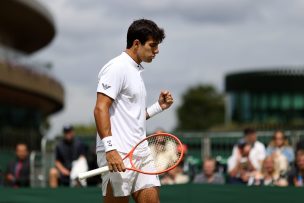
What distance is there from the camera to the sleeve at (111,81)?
6.02m

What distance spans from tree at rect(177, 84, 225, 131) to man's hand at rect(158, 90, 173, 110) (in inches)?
3098

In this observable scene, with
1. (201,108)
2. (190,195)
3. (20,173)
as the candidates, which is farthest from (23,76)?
(201,108)

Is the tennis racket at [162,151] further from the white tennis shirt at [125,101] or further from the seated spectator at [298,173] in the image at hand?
the seated spectator at [298,173]

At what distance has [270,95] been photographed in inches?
3095

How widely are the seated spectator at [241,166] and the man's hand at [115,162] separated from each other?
790cm

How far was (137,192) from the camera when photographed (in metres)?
6.27

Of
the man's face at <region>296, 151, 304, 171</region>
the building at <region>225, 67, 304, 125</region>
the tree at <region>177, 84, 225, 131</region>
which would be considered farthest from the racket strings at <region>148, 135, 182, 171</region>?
the tree at <region>177, 84, 225, 131</region>

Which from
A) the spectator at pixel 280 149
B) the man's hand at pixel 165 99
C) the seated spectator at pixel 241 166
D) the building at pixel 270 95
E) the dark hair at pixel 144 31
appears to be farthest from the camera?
the building at pixel 270 95

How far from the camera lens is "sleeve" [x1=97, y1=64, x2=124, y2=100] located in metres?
6.02

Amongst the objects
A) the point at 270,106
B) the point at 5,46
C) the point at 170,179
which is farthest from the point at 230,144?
the point at 270,106

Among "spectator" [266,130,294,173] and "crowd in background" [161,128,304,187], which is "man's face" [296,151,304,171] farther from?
"spectator" [266,130,294,173]

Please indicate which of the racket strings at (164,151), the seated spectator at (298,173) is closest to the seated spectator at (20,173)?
the seated spectator at (298,173)

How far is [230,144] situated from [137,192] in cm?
1235

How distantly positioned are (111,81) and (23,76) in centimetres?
3265
